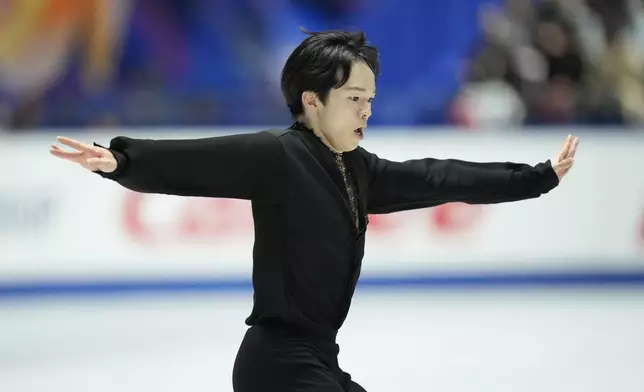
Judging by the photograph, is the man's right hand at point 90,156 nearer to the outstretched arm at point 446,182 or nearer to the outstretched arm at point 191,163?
the outstretched arm at point 191,163

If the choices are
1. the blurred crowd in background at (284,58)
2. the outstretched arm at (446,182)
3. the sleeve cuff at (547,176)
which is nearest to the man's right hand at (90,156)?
the outstretched arm at (446,182)

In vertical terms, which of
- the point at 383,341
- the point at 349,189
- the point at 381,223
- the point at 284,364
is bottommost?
the point at 284,364

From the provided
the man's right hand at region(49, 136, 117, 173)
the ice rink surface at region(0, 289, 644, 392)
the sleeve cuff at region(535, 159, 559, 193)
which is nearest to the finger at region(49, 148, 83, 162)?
the man's right hand at region(49, 136, 117, 173)

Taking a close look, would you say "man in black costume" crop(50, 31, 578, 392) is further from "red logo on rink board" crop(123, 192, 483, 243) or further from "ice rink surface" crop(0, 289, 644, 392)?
"red logo on rink board" crop(123, 192, 483, 243)

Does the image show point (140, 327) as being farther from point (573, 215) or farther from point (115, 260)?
point (573, 215)

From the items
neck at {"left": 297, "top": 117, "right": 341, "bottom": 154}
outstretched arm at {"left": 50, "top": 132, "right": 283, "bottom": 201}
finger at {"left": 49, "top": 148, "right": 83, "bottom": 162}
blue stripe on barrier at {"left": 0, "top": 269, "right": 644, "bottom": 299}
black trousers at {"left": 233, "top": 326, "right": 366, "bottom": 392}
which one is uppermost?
blue stripe on barrier at {"left": 0, "top": 269, "right": 644, "bottom": 299}

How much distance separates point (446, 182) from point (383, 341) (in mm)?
2482

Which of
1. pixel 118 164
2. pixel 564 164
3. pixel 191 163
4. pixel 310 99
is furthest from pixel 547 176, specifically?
pixel 118 164

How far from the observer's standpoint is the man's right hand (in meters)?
1.90

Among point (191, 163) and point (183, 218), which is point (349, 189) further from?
point (183, 218)

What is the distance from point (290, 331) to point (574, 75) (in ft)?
18.2

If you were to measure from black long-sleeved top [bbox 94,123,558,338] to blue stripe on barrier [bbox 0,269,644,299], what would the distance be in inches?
166

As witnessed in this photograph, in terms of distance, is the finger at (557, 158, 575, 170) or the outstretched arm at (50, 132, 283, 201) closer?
the outstretched arm at (50, 132, 283, 201)

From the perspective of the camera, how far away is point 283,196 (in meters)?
2.13
